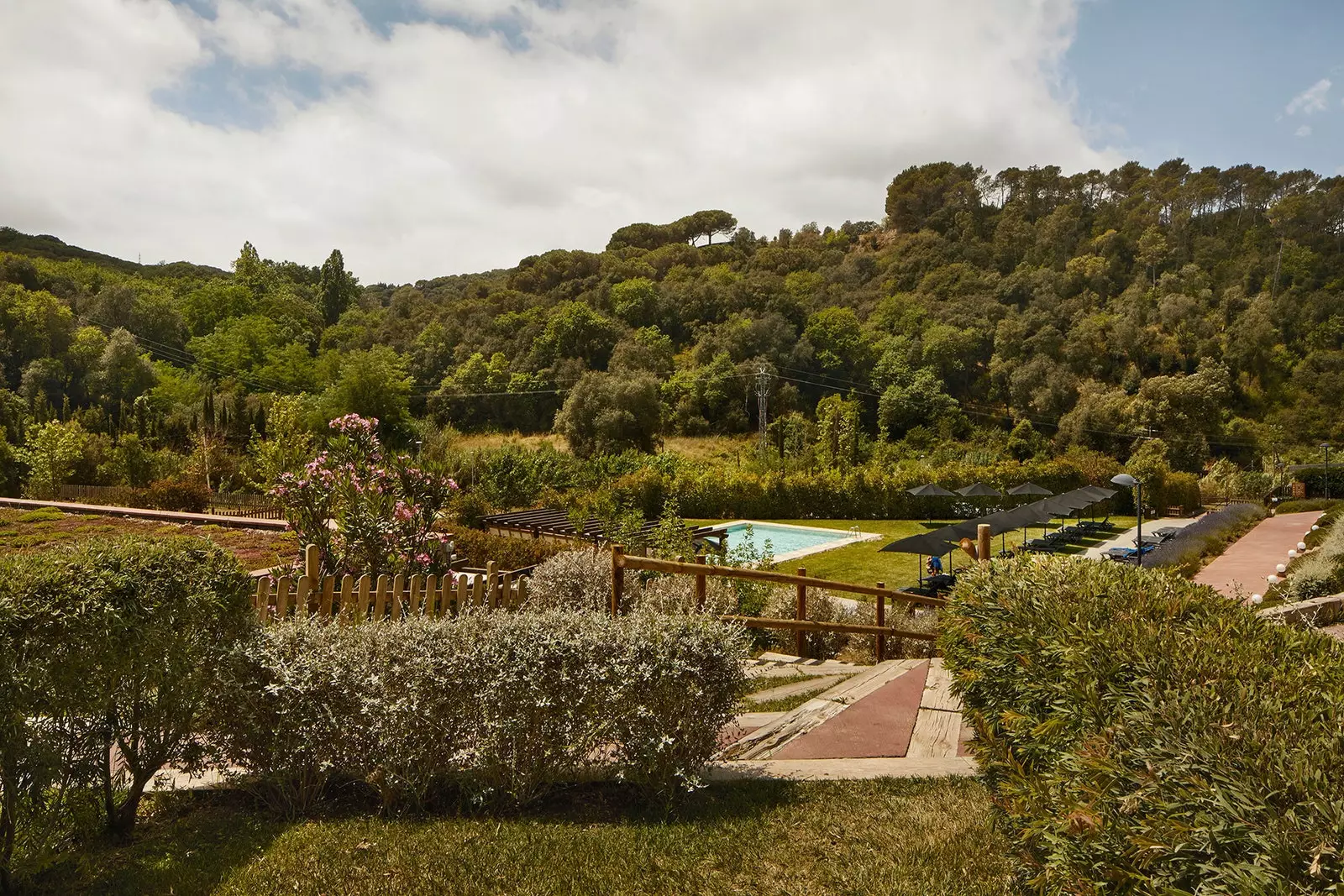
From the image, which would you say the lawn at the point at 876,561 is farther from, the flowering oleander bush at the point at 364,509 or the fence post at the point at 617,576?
the flowering oleander bush at the point at 364,509

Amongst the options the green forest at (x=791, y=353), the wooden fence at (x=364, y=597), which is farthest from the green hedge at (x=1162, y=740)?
the green forest at (x=791, y=353)

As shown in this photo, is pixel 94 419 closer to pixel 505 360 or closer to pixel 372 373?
pixel 372 373

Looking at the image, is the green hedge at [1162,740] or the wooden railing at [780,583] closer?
the green hedge at [1162,740]

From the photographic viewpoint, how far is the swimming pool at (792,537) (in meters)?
22.9

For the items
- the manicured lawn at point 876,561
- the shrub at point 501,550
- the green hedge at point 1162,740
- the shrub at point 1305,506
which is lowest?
the manicured lawn at point 876,561

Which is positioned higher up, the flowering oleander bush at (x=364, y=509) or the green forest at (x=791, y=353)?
the green forest at (x=791, y=353)

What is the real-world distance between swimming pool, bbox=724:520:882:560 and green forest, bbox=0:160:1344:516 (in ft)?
8.40

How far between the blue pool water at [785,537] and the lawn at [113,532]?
1349 centimetres

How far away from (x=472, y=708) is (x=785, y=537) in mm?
22214

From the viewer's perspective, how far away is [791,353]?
176ft

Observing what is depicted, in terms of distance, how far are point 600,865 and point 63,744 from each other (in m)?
2.33

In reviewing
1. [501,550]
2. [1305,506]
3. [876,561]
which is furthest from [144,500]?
[1305,506]

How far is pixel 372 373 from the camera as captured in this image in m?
47.1

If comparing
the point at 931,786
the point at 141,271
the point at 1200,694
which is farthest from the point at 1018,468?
the point at 141,271
